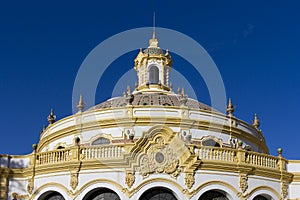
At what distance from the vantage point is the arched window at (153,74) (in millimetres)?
46625

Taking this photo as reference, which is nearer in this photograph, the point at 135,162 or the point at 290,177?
the point at 135,162

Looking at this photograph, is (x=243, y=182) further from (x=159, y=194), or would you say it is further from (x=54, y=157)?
(x=54, y=157)

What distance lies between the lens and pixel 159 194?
1169 inches

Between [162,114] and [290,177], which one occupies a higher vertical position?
[162,114]

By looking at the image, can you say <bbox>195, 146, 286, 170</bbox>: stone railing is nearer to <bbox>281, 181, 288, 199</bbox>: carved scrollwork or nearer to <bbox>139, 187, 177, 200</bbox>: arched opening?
<bbox>281, 181, 288, 199</bbox>: carved scrollwork

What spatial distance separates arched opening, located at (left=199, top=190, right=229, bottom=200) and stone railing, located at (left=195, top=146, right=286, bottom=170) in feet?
5.89

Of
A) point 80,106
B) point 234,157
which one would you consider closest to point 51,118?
point 80,106

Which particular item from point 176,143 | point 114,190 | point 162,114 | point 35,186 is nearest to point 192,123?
point 162,114

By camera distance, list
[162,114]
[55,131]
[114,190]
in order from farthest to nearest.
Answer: [55,131]
[162,114]
[114,190]

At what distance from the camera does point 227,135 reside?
37531mm

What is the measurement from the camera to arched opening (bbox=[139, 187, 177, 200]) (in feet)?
97.2

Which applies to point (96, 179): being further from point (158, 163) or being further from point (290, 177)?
point (290, 177)

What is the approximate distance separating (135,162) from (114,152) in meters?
1.41

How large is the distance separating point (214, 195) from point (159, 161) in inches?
146
